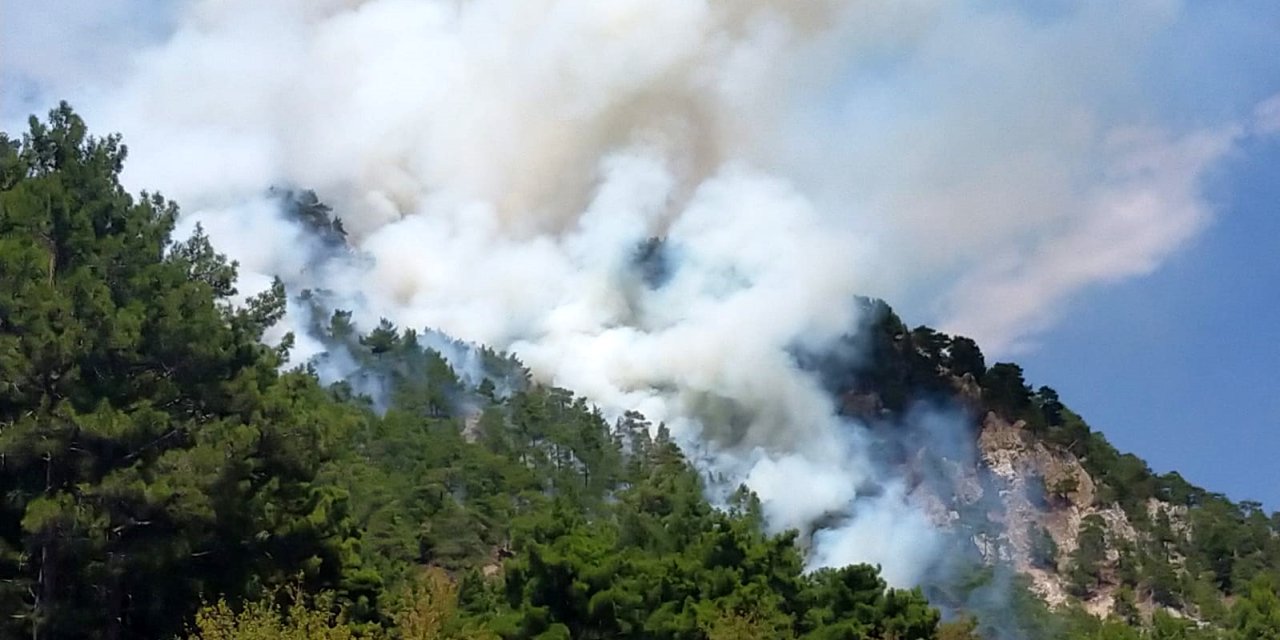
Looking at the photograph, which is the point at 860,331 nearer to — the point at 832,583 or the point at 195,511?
the point at 832,583

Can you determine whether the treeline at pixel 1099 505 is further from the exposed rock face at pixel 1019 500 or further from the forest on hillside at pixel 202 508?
the forest on hillside at pixel 202 508

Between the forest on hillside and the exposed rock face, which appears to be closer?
the forest on hillside

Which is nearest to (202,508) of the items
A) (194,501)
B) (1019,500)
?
(194,501)

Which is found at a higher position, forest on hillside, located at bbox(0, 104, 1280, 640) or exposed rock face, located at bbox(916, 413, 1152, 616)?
exposed rock face, located at bbox(916, 413, 1152, 616)

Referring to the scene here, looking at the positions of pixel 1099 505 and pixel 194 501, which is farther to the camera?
pixel 1099 505

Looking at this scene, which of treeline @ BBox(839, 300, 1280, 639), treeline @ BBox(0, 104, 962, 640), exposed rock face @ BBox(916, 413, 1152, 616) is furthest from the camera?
exposed rock face @ BBox(916, 413, 1152, 616)

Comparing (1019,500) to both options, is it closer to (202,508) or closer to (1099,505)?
(1099,505)

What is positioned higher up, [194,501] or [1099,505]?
[1099,505]

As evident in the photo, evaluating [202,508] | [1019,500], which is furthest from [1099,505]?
[202,508]

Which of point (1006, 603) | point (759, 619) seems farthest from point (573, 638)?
point (1006, 603)

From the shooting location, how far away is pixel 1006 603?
90.2m

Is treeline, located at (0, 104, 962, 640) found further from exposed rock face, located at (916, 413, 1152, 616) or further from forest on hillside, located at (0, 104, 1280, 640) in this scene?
exposed rock face, located at (916, 413, 1152, 616)

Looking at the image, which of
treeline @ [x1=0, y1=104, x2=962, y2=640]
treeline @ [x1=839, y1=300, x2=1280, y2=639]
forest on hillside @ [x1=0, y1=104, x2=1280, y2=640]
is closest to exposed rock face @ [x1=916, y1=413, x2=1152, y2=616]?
treeline @ [x1=839, y1=300, x2=1280, y2=639]

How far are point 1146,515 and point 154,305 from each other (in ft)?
331
